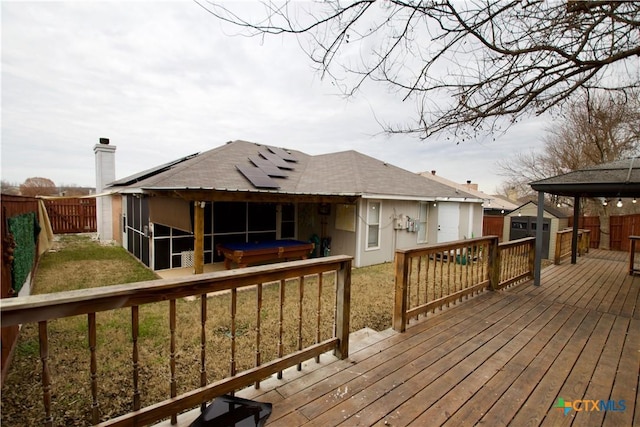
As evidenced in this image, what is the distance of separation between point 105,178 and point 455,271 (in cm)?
1297

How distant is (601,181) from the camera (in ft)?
15.4

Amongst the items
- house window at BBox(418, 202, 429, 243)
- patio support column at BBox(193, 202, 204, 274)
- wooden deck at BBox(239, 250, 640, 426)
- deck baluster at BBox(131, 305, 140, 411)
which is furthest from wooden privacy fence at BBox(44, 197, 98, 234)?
wooden deck at BBox(239, 250, 640, 426)

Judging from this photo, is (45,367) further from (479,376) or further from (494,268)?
(494,268)

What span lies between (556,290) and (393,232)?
15.8 feet

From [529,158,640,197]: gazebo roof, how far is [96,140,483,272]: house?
4.33m

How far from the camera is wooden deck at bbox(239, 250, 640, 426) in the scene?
196cm

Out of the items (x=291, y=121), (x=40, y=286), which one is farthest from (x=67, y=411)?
(x=291, y=121)

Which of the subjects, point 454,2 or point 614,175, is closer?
point 454,2

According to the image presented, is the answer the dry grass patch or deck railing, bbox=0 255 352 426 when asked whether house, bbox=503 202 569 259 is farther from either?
deck railing, bbox=0 255 352 426

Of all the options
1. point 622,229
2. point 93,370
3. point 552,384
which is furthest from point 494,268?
point 622,229

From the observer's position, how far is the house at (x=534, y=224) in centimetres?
991

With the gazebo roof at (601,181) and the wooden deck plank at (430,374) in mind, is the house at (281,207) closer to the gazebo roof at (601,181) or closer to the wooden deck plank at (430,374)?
the gazebo roof at (601,181)

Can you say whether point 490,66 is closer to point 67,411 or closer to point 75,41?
point 67,411

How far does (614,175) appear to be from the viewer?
482cm
